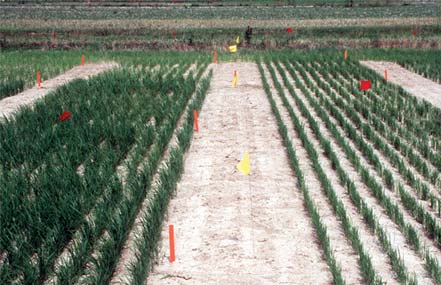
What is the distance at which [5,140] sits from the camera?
8352 millimetres

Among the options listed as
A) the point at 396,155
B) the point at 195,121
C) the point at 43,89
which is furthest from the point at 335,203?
the point at 43,89

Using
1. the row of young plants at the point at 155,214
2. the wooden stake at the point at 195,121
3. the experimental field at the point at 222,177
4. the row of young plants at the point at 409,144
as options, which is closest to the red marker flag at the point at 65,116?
the experimental field at the point at 222,177

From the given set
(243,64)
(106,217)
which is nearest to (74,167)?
(106,217)

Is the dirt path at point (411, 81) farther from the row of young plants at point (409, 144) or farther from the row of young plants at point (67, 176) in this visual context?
the row of young plants at point (67, 176)

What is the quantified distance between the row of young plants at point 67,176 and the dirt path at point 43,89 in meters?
0.63

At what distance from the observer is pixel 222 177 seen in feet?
25.0

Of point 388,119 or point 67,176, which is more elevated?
point 67,176

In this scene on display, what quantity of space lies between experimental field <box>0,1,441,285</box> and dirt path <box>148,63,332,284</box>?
0.8 inches

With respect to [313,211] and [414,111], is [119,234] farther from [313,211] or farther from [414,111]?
[414,111]

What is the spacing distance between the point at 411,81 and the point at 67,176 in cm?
1012

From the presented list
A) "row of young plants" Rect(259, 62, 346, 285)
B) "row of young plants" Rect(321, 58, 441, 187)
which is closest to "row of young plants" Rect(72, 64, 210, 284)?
"row of young plants" Rect(259, 62, 346, 285)

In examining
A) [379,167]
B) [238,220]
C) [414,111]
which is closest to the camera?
[238,220]

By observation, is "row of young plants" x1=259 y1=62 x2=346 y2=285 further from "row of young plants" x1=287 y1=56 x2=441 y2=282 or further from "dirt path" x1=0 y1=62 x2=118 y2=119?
"dirt path" x1=0 y1=62 x2=118 y2=119

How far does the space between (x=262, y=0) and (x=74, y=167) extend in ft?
157
